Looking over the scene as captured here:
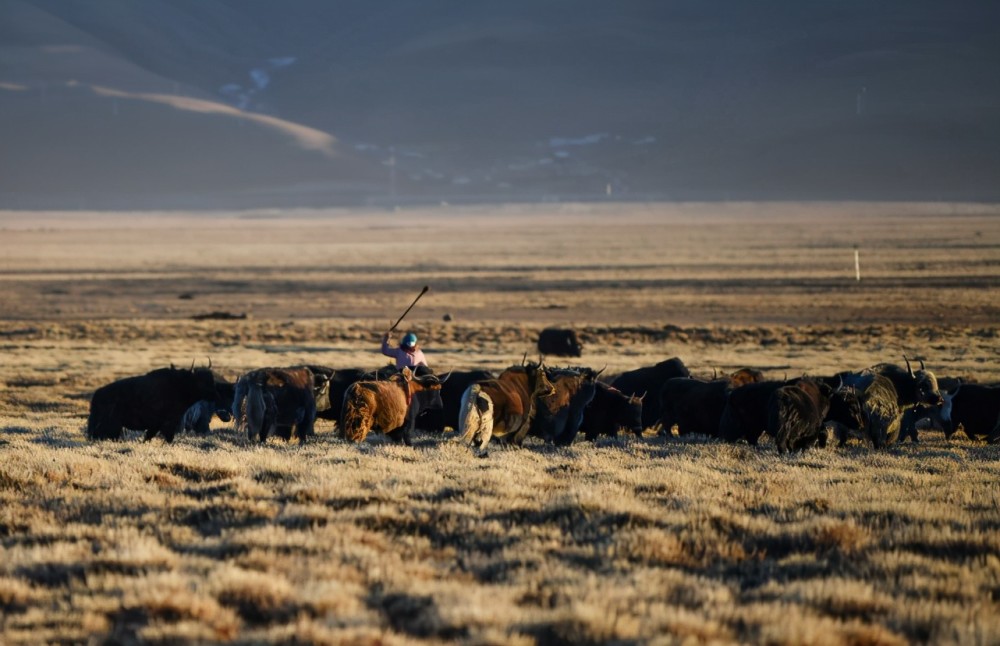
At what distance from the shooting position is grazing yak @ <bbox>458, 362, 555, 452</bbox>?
13.9 m

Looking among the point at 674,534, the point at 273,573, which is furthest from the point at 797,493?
the point at 273,573

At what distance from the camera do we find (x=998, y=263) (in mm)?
69938

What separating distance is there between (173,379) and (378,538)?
6856 mm

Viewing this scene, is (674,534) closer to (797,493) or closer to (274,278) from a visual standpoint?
(797,493)

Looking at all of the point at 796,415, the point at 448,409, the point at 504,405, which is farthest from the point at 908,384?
the point at 448,409

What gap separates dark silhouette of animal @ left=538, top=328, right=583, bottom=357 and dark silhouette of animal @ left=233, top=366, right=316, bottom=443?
17.1 meters

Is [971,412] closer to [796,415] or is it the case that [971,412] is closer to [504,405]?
[796,415]

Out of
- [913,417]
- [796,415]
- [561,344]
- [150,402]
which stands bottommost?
[913,417]

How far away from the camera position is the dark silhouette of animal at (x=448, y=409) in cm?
A: 1630

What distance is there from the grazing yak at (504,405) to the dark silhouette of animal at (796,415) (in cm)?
263

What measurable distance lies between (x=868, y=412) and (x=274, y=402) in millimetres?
6999

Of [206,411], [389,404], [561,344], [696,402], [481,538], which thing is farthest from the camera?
[561,344]

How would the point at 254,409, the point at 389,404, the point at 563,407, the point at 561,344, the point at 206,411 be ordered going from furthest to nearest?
the point at 561,344
the point at 206,411
the point at 563,407
the point at 254,409
the point at 389,404

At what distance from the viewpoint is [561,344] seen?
3244 centimetres
